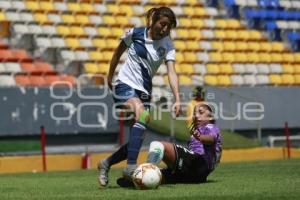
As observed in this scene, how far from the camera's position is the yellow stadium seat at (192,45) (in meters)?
25.7

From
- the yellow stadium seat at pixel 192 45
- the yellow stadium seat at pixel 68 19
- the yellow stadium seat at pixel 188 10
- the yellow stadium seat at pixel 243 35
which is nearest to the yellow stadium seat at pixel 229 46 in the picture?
the yellow stadium seat at pixel 243 35

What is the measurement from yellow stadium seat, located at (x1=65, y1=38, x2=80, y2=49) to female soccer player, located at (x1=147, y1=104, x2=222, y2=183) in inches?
540

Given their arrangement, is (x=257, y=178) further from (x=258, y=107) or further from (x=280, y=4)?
(x=280, y=4)

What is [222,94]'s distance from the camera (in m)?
22.6

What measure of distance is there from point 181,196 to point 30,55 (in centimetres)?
1483

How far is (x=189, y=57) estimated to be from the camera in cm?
2525

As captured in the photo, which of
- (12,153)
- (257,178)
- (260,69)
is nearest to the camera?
(257,178)

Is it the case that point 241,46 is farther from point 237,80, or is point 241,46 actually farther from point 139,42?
point 139,42

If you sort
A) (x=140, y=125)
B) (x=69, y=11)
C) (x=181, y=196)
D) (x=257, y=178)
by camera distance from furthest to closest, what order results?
(x=69, y=11)
(x=257, y=178)
(x=140, y=125)
(x=181, y=196)

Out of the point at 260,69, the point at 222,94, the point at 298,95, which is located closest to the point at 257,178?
the point at 222,94

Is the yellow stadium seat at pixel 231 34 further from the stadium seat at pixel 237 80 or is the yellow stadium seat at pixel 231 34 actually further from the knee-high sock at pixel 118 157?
the knee-high sock at pixel 118 157

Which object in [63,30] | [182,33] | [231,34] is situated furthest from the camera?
[231,34]

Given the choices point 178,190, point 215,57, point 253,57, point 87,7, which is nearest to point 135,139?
point 178,190

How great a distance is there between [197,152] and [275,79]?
17.3m
